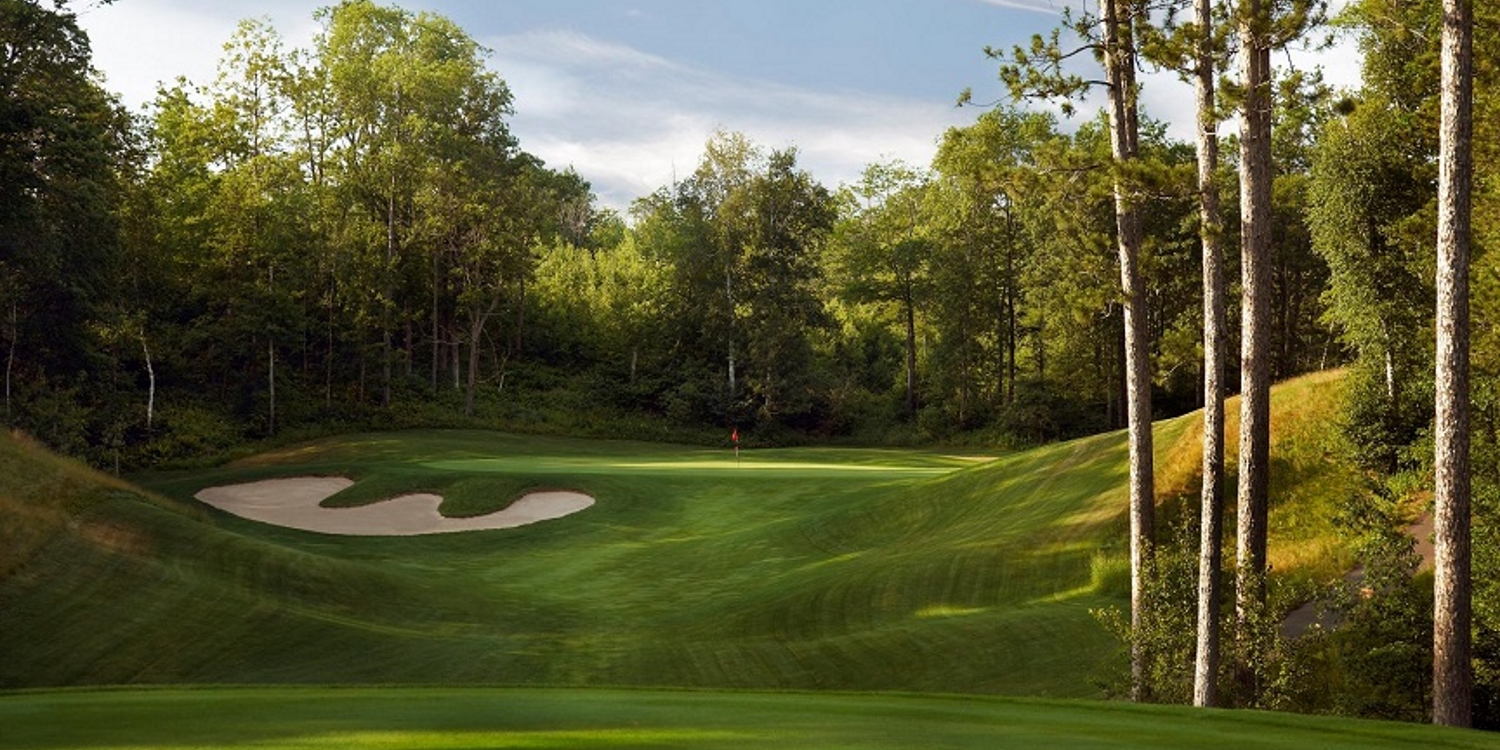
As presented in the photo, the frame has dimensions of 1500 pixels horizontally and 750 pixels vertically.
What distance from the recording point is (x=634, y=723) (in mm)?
8344

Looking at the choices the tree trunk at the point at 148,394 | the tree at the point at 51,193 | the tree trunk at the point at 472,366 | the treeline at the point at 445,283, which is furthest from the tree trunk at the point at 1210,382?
the tree trunk at the point at 472,366

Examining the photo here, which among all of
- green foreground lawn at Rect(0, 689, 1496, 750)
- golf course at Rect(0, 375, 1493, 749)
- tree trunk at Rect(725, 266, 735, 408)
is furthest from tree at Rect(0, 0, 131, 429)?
green foreground lawn at Rect(0, 689, 1496, 750)

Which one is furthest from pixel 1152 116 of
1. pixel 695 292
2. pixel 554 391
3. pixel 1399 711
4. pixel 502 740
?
pixel 502 740

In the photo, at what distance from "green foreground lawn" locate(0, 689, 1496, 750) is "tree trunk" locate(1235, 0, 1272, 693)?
5574 millimetres

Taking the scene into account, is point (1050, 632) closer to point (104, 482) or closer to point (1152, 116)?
point (104, 482)

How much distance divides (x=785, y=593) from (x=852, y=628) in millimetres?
2698

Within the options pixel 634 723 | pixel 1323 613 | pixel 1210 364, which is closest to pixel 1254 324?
pixel 1210 364

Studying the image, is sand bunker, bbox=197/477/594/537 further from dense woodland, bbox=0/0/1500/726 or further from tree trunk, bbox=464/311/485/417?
tree trunk, bbox=464/311/485/417

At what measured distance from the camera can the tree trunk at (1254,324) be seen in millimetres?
14930

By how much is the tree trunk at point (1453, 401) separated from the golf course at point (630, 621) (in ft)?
14.7

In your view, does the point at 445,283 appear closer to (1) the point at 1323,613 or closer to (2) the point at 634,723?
(1) the point at 1323,613

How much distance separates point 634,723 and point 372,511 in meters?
30.2

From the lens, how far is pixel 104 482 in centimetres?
2691

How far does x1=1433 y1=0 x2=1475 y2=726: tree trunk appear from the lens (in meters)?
13.2
